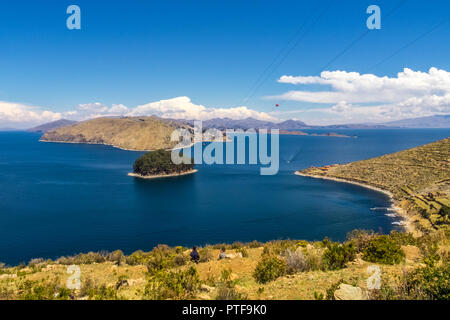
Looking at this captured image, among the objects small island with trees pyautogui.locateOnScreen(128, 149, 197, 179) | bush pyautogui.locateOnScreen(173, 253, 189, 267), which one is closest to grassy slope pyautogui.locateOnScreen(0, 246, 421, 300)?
bush pyautogui.locateOnScreen(173, 253, 189, 267)

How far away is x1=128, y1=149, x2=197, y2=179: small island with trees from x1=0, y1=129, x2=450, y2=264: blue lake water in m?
4.45

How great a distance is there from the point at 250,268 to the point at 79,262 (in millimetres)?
11715

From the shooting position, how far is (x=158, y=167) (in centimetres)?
8475

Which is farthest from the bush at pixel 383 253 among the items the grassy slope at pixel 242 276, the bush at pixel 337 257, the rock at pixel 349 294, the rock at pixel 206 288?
the rock at pixel 206 288

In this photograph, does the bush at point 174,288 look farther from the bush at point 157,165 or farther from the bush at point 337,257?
the bush at point 157,165

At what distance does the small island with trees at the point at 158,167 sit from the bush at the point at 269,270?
7526cm

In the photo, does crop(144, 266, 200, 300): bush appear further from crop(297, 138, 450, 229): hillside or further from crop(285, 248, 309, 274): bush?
crop(297, 138, 450, 229): hillside

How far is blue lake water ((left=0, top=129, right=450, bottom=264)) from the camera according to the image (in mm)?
37156

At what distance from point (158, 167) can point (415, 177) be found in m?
63.7

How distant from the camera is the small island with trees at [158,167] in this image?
8306 cm

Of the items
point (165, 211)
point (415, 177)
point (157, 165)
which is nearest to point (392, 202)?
point (415, 177)

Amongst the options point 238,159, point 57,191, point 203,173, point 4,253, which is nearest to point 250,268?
point 4,253

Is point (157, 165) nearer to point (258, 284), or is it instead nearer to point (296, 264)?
point (296, 264)

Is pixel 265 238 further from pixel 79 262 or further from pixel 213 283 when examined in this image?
pixel 213 283
